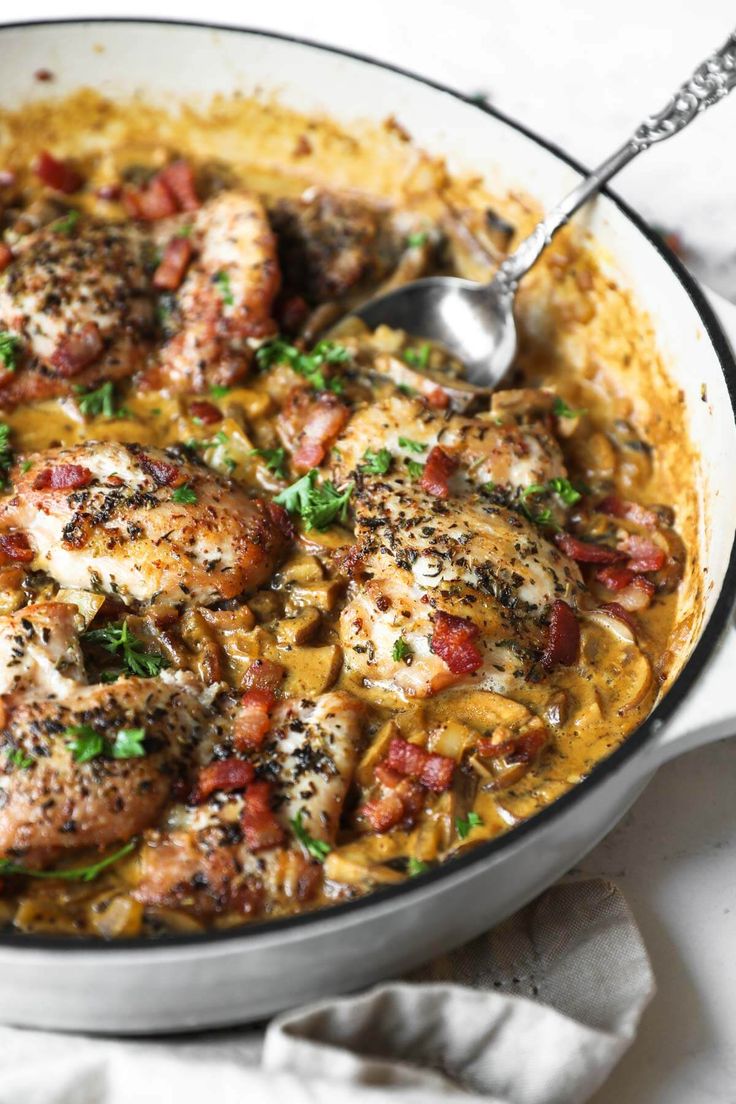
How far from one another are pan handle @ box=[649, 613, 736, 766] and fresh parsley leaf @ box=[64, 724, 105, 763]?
1.51 meters

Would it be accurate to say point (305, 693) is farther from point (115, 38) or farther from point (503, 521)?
point (115, 38)

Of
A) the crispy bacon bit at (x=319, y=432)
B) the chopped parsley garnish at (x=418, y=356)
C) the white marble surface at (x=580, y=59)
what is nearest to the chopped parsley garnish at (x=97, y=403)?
the crispy bacon bit at (x=319, y=432)

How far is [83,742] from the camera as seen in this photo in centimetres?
333

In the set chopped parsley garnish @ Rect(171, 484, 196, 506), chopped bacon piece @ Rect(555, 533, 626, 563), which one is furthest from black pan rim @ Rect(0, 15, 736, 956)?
chopped parsley garnish @ Rect(171, 484, 196, 506)

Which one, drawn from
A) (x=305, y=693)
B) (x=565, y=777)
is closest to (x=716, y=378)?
(x=565, y=777)

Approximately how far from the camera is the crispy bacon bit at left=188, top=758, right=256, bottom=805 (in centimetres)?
340

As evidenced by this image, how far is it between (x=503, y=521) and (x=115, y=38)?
2973mm

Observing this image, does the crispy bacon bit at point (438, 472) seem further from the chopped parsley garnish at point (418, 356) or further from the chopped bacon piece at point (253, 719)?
the chopped bacon piece at point (253, 719)

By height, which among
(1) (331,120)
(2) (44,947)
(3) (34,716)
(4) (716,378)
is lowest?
(3) (34,716)

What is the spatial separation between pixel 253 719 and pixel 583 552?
4.38 ft

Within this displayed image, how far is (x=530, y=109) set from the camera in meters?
5.77

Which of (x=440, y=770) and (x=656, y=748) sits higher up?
(x=656, y=748)

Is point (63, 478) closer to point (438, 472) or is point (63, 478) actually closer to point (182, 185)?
point (438, 472)

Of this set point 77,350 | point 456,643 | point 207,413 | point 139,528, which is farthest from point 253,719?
point 77,350
